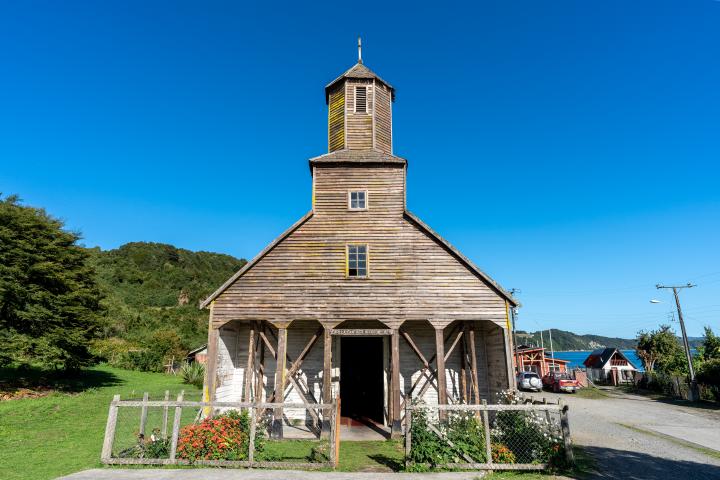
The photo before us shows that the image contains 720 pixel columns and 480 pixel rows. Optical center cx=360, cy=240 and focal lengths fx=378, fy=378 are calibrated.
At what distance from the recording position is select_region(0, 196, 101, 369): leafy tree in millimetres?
17781

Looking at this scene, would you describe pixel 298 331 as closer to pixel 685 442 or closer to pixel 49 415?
pixel 49 415

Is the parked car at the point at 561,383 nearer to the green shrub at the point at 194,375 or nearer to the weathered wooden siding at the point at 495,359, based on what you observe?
the weathered wooden siding at the point at 495,359

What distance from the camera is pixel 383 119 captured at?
16.6m

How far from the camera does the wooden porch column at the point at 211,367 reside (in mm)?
12328

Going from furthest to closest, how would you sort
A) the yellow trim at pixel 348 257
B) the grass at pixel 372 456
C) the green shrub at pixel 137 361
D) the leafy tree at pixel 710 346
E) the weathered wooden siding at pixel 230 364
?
the green shrub at pixel 137 361
the leafy tree at pixel 710 346
the weathered wooden siding at pixel 230 364
the yellow trim at pixel 348 257
the grass at pixel 372 456

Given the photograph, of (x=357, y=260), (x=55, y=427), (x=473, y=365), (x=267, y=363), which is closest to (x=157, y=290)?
(x=55, y=427)

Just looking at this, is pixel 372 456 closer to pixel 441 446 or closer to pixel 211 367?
pixel 441 446

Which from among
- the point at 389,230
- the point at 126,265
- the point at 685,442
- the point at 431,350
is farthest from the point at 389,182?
the point at 126,265

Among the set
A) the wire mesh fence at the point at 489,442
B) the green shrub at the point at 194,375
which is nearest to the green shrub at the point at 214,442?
the wire mesh fence at the point at 489,442

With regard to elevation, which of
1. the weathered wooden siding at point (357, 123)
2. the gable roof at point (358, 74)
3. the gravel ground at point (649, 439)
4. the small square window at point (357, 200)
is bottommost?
the gravel ground at point (649, 439)

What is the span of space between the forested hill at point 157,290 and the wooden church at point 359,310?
39.5ft

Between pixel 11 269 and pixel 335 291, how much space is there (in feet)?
53.5

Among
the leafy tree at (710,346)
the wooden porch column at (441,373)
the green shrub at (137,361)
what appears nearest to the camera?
the wooden porch column at (441,373)

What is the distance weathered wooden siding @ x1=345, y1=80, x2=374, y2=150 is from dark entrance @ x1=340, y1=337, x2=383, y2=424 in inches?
320
